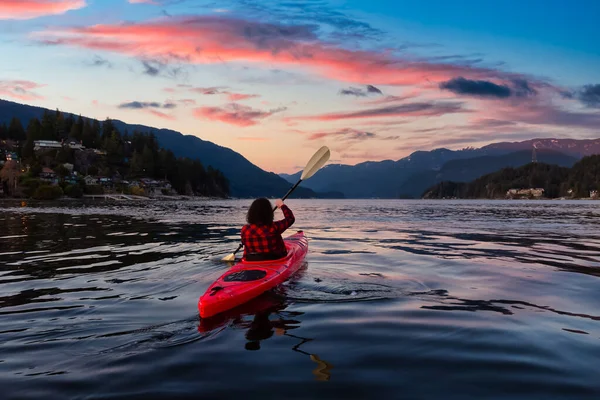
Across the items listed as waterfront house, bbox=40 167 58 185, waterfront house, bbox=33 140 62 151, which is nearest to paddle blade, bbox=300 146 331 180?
waterfront house, bbox=40 167 58 185

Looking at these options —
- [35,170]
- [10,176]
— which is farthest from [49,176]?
[10,176]

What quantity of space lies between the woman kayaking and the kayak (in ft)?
0.72

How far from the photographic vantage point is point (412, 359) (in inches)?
238

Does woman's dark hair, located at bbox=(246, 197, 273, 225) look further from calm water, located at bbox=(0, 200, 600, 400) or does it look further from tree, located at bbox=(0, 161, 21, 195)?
tree, located at bbox=(0, 161, 21, 195)

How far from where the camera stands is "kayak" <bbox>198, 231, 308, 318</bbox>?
27.1 ft

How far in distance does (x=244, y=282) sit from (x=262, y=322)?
1653 mm

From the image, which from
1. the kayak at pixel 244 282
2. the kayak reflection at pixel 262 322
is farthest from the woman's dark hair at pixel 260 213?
the kayak reflection at pixel 262 322

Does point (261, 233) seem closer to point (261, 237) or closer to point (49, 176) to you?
point (261, 237)

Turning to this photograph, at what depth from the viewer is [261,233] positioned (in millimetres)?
11156

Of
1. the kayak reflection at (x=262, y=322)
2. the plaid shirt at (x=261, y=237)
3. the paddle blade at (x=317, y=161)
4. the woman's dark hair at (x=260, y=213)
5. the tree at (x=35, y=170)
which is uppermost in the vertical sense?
the tree at (x=35, y=170)

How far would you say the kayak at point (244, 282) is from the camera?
27.1ft

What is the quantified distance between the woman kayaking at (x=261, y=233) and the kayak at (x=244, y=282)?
0.22 meters

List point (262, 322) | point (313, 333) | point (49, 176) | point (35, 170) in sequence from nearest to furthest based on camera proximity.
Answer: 1. point (313, 333)
2. point (262, 322)
3. point (35, 170)
4. point (49, 176)

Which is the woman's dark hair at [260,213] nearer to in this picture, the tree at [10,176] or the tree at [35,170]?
the tree at [10,176]
